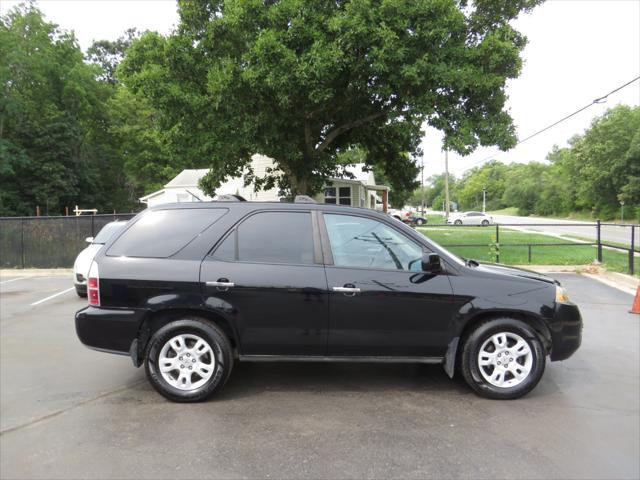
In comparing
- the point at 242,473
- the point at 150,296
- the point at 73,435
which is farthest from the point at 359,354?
the point at 73,435

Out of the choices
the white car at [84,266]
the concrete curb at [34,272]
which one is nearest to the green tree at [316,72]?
the white car at [84,266]

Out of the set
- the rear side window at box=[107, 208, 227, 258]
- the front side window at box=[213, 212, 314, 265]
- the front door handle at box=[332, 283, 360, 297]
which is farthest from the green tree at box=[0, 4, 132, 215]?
the front door handle at box=[332, 283, 360, 297]

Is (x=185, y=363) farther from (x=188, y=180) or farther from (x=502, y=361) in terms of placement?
(x=188, y=180)

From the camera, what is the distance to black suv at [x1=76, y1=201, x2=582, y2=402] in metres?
4.01

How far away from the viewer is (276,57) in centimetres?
1157

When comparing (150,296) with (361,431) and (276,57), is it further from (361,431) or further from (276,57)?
(276,57)

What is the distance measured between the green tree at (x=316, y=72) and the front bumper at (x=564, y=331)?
28.3 ft

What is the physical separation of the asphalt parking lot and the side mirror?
1.16 m

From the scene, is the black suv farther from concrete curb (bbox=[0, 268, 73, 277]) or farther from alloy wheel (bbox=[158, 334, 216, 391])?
concrete curb (bbox=[0, 268, 73, 277])

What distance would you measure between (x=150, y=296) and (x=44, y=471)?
149 cm

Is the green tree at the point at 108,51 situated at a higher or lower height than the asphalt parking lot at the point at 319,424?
higher

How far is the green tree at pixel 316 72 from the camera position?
452 inches

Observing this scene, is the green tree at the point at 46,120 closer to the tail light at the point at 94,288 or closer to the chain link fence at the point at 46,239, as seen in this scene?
the chain link fence at the point at 46,239

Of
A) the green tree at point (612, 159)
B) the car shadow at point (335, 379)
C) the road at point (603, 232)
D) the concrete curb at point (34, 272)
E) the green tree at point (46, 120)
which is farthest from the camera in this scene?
the green tree at point (612, 159)
